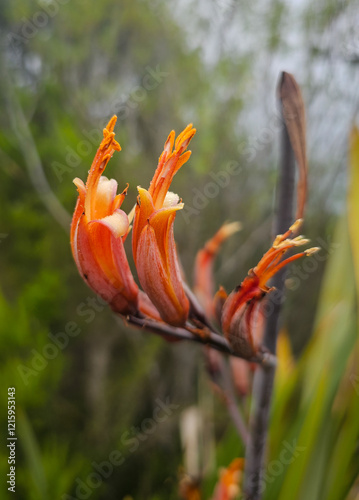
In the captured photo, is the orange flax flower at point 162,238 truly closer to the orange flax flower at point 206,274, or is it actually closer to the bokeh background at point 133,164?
the orange flax flower at point 206,274

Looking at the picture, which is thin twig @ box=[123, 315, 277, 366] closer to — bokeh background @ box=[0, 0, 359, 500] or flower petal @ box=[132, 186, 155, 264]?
flower petal @ box=[132, 186, 155, 264]

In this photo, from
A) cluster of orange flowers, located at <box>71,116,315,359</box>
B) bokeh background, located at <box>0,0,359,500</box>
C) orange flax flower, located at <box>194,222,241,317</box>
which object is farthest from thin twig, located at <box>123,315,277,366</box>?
bokeh background, located at <box>0,0,359,500</box>

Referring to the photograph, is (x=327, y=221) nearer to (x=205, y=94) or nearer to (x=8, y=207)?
(x=205, y=94)

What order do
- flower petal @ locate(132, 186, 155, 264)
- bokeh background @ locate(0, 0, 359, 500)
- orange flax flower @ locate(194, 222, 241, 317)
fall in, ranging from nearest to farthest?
flower petal @ locate(132, 186, 155, 264) < orange flax flower @ locate(194, 222, 241, 317) < bokeh background @ locate(0, 0, 359, 500)

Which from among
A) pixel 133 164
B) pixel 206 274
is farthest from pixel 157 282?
pixel 133 164

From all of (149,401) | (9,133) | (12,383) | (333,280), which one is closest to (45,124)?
(9,133)

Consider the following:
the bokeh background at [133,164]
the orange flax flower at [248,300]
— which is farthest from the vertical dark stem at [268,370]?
the bokeh background at [133,164]
